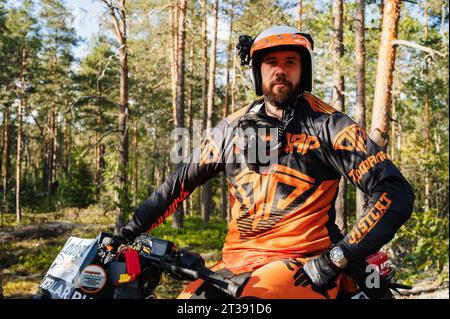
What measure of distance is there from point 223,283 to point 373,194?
3.30 ft

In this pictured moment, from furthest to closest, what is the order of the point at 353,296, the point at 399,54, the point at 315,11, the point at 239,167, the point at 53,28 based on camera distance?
the point at 53,28 → the point at 399,54 → the point at 315,11 → the point at 239,167 → the point at 353,296

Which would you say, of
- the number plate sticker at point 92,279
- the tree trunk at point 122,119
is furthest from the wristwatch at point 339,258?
the tree trunk at point 122,119

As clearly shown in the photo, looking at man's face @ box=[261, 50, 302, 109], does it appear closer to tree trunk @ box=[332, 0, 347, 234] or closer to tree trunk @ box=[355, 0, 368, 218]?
tree trunk @ box=[355, 0, 368, 218]

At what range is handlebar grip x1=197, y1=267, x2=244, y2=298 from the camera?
1767 mm

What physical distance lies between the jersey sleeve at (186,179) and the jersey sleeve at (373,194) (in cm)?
91

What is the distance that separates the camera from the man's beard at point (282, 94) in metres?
2.75

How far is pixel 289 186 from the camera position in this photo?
2.51m

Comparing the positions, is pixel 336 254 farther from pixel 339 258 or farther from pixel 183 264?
pixel 183 264
